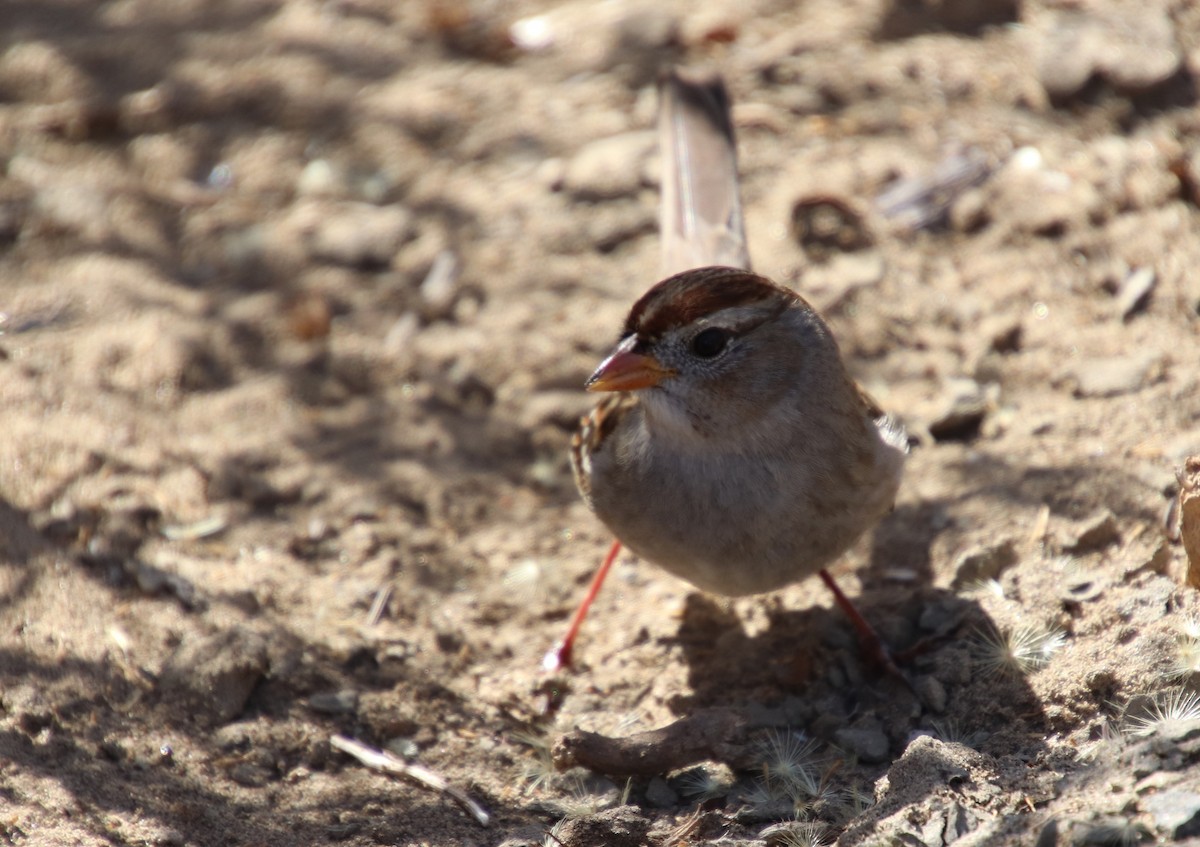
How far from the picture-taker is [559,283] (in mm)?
5836

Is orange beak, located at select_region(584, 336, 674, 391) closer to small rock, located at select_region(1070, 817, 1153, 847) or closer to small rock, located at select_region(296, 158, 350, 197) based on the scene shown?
small rock, located at select_region(1070, 817, 1153, 847)

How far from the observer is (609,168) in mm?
6191

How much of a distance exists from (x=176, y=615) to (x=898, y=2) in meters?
4.75

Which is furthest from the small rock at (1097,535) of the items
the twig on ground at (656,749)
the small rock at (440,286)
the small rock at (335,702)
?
the small rock at (440,286)

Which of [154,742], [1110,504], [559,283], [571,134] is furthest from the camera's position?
[571,134]

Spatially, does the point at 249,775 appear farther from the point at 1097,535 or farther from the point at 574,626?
the point at 1097,535

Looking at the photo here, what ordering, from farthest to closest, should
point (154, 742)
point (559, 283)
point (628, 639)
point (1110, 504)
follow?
point (559, 283) → point (628, 639) → point (1110, 504) → point (154, 742)

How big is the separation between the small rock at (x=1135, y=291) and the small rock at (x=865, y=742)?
2308mm

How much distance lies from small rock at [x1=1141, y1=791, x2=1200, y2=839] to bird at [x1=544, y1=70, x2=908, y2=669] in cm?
134

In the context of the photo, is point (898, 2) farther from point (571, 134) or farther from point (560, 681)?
point (560, 681)

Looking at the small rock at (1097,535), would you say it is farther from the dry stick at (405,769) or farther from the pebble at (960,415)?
the dry stick at (405,769)

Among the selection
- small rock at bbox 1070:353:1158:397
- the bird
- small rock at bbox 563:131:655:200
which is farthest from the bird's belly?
small rock at bbox 563:131:655:200

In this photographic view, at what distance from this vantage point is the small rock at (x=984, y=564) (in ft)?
14.4

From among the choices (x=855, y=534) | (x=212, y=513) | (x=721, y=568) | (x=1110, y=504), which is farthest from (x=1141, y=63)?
(x=212, y=513)
